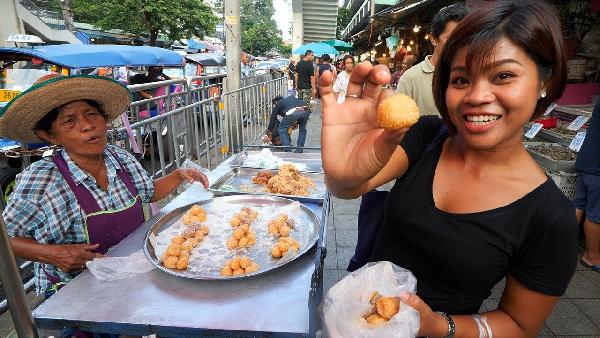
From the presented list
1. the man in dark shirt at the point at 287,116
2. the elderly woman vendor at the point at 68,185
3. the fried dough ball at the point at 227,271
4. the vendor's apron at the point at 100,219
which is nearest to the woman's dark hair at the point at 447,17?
the elderly woman vendor at the point at 68,185

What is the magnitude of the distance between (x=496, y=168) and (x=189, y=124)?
4144 millimetres

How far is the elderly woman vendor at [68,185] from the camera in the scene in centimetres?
187

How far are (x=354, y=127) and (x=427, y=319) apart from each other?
0.72m

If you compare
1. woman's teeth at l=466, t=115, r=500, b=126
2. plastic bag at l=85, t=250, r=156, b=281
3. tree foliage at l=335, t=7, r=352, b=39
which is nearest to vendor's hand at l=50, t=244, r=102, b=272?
plastic bag at l=85, t=250, r=156, b=281

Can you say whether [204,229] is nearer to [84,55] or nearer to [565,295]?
[84,55]

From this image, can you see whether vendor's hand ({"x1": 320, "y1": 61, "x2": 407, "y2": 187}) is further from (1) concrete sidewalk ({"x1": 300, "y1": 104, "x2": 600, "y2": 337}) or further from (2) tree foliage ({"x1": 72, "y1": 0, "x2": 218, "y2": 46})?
(2) tree foliage ({"x1": 72, "y1": 0, "x2": 218, "y2": 46})

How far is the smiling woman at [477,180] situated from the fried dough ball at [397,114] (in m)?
0.04

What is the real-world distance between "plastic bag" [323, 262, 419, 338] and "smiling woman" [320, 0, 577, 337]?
0.07 meters

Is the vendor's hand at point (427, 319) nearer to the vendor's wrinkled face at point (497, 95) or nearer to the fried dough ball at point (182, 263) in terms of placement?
the vendor's wrinkled face at point (497, 95)

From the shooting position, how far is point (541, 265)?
115cm

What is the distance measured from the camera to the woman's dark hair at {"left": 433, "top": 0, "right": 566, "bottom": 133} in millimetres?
1112

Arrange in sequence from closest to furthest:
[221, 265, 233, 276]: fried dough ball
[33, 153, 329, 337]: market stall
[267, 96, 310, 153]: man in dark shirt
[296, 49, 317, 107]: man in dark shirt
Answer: [33, 153, 329, 337]: market stall → [221, 265, 233, 276]: fried dough ball → [267, 96, 310, 153]: man in dark shirt → [296, 49, 317, 107]: man in dark shirt

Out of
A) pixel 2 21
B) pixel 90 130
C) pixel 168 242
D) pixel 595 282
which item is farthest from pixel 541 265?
pixel 2 21

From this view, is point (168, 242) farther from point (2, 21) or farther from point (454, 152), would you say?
point (2, 21)
